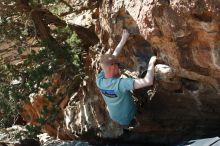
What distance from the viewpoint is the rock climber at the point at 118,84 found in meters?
6.31

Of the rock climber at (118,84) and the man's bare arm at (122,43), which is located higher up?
the man's bare arm at (122,43)

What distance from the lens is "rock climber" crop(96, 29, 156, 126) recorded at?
249 inches

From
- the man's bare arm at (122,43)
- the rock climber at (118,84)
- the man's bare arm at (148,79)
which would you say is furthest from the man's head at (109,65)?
the man's bare arm at (148,79)

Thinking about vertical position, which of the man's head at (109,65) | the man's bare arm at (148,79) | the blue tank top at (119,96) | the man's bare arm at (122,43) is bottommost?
the blue tank top at (119,96)

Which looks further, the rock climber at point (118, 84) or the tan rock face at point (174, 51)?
the rock climber at point (118, 84)

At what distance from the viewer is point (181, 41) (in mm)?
5887

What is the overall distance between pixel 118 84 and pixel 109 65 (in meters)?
0.29

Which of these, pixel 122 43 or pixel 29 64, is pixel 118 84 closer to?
pixel 122 43

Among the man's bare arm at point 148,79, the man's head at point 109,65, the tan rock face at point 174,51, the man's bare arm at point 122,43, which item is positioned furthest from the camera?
the man's bare arm at point 122,43

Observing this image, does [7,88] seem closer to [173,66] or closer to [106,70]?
[106,70]

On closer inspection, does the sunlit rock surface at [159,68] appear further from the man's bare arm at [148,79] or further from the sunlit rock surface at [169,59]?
the man's bare arm at [148,79]

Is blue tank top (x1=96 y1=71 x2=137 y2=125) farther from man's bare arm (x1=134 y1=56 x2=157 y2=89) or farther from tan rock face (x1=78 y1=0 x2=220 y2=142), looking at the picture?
tan rock face (x1=78 y1=0 x2=220 y2=142)

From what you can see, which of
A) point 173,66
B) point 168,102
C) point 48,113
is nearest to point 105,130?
point 48,113

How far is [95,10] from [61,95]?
5.65 ft
